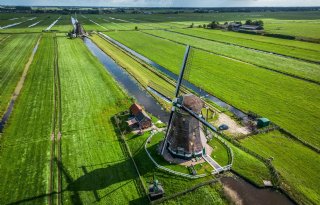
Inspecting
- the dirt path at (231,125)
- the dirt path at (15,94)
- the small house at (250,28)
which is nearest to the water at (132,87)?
the dirt path at (231,125)

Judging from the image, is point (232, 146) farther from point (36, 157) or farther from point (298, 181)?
point (36, 157)

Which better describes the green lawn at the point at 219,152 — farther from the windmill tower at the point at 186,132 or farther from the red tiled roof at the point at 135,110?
the red tiled roof at the point at 135,110

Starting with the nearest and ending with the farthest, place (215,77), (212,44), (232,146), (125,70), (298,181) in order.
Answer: (298,181) < (232,146) < (215,77) < (125,70) < (212,44)

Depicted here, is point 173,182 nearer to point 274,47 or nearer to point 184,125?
point 184,125

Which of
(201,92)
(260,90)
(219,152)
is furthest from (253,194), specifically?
(260,90)

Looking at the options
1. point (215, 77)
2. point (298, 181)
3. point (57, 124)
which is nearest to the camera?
point (298, 181)

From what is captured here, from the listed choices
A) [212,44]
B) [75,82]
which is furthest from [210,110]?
[212,44]

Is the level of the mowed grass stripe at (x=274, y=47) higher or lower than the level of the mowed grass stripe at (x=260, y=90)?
higher
